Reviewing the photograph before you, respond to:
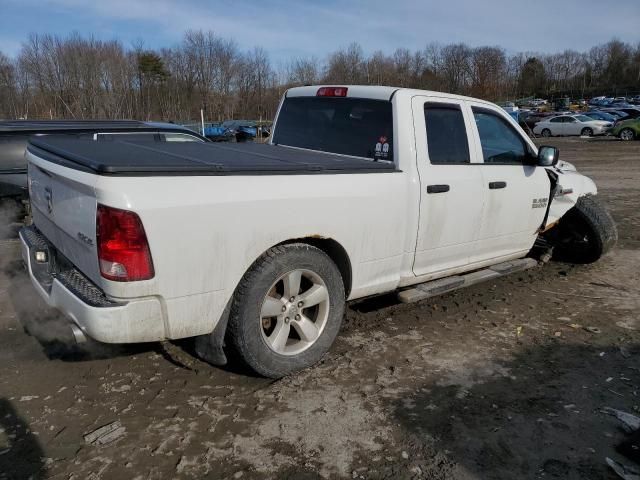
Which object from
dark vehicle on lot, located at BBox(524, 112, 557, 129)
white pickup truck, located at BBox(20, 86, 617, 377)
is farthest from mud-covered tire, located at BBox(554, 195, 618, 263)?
dark vehicle on lot, located at BBox(524, 112, 557, 129)

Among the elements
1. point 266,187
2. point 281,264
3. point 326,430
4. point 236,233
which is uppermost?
point 266,187

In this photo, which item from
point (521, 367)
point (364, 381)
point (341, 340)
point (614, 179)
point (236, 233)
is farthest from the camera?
point (614, 179)

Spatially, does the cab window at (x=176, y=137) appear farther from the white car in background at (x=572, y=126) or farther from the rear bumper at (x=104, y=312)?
the white car in background at (x=572, y=126)

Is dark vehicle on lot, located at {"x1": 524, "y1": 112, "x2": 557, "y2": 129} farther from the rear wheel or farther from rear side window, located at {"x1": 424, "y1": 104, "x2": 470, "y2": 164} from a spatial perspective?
rear side window, located at {"x1": 424, "y1": 104, "x2": 470, "y2": 164}

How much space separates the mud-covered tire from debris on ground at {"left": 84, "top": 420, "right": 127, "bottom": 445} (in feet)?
17.5

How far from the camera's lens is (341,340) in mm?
4145

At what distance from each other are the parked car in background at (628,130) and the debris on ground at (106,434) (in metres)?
33.5

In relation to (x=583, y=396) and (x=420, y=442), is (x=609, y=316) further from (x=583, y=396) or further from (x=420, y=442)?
(x=420, y=442)

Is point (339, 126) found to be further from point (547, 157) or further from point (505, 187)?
point (547, 157)

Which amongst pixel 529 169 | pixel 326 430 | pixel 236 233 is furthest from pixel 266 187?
pixel 529 169

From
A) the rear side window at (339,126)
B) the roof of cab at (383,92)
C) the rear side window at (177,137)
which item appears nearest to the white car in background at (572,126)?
the rear side window at (177,137)

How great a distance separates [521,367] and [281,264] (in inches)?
76.4

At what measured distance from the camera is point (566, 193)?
18.4 ft

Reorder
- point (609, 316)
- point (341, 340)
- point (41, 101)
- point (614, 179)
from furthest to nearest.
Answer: point (41, 101) < point (614, 179) < point (609, 316) < point (341, 340)
